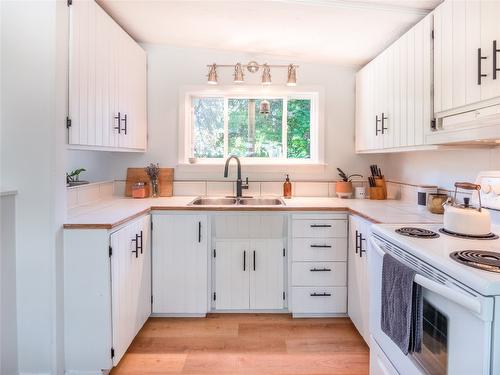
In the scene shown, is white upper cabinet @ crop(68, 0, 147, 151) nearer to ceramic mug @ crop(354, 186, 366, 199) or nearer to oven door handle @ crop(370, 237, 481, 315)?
oven door handle @ crop(370, 237, 481, 315)

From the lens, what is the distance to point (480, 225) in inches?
54.8

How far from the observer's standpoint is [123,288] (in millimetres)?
1962

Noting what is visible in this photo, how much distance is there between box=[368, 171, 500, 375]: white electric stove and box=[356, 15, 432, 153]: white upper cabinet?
0.60 metres

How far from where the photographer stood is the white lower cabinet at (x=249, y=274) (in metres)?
2.51

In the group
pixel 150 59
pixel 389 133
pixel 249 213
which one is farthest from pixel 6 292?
pixel 389 133

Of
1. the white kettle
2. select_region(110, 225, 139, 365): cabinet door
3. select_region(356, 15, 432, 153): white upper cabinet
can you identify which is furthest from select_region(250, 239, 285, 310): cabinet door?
the white kettle

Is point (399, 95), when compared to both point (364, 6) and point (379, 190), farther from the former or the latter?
point (379, 190)

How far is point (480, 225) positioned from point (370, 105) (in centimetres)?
157

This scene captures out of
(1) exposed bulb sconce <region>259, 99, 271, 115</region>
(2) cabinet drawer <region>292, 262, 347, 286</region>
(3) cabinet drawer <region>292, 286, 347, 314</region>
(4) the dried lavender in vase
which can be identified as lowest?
(3) cabinet drawer <region>292, 286, 347, 314</region>

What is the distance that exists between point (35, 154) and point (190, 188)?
1.54 metres

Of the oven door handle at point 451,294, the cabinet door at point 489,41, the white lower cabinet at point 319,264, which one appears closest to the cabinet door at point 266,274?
the white lower cabinet at point 319,264

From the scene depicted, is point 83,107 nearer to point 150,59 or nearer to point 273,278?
point 150,59

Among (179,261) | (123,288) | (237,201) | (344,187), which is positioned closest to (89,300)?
(123,288)

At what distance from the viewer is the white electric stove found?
2.94 feet
